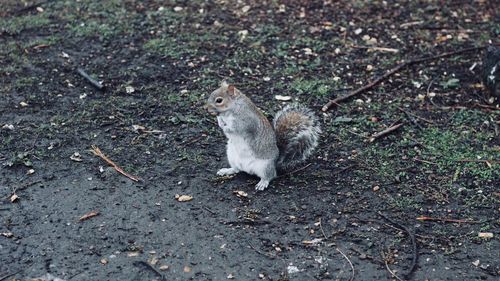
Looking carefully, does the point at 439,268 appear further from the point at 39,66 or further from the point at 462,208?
the point at 39,66

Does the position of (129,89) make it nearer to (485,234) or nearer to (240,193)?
(240,193)

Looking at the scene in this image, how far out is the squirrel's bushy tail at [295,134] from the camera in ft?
12.9

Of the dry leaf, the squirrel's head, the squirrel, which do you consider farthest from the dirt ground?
the squirrel's head

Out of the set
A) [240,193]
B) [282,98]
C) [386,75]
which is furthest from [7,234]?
[386,75]

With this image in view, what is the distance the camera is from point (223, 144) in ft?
14.4

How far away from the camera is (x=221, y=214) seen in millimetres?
3703

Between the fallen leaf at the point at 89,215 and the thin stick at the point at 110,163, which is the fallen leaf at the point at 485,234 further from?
the fallen leaf at the point at 89,215

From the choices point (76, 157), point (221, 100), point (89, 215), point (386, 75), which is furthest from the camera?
point (386, 75)

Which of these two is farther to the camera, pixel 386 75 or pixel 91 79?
pixel 386 75

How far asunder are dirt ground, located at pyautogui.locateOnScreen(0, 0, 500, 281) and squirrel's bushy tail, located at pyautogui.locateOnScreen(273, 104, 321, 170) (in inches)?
5.7

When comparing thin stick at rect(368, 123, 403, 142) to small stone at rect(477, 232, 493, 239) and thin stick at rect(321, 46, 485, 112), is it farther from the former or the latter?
small stone at rect(477, 232, 493, 239)

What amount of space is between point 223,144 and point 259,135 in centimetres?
62

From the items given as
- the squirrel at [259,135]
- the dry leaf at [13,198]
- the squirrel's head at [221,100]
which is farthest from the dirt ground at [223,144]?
the squirrel's head at [221,100]

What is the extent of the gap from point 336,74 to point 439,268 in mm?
2272
